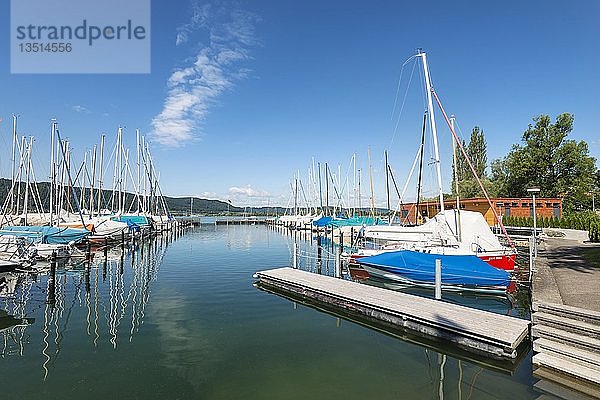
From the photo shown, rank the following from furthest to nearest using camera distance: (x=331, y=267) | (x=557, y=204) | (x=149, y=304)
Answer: (x=557, y=204)
(x=331, y=267)
(x=149, y=304)

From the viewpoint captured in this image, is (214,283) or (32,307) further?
(214,283)

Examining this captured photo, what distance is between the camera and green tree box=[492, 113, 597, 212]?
47.7 m

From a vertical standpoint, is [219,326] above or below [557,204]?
below

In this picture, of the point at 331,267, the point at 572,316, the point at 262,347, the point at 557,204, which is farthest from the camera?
the point at 557,204

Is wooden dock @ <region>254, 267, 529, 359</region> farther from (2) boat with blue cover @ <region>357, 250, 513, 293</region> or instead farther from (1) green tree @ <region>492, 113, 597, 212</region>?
(1) green tree @ <region>492, 113, 597, 212</region>

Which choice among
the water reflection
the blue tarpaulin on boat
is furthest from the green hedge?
the blue tarpaulin on boat

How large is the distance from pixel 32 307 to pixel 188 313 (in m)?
6.00

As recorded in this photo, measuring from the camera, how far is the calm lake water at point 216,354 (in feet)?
25.8

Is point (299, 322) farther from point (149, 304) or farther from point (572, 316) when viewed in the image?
point (572, 316)

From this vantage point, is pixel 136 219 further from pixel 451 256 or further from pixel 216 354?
pixel 216 354

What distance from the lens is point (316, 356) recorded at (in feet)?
32.0

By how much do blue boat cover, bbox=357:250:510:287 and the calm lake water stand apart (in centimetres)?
88

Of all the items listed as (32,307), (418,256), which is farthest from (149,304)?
(418,256)

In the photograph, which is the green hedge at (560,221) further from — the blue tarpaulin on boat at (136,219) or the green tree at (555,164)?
the blue tarpaulin on boat at (136,219)
